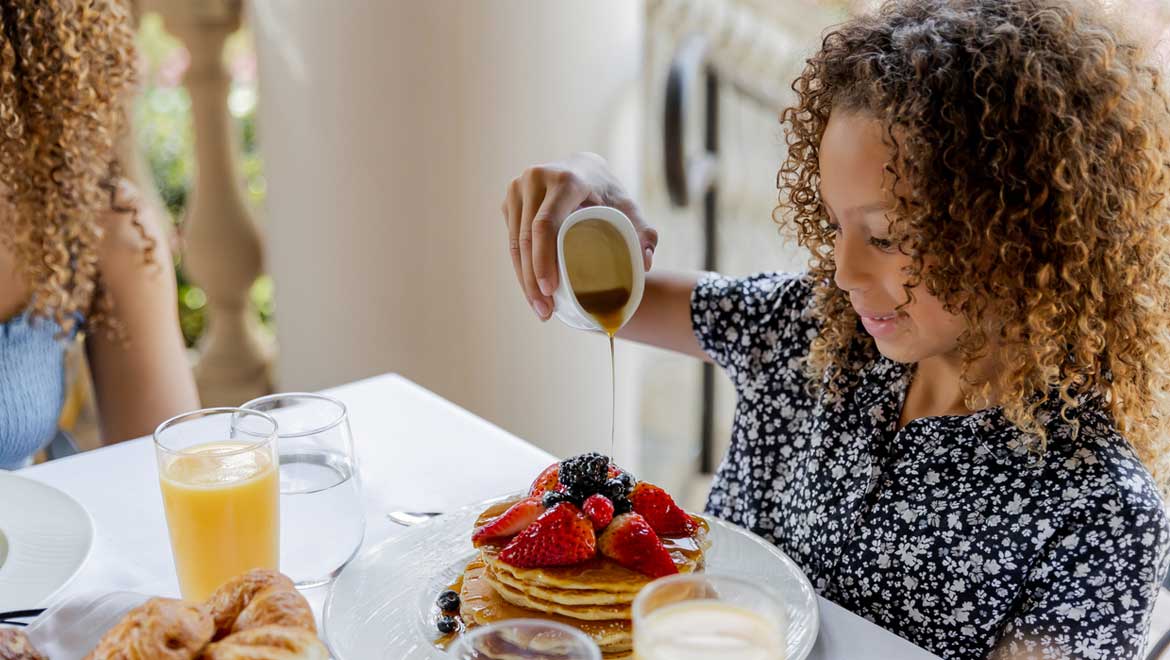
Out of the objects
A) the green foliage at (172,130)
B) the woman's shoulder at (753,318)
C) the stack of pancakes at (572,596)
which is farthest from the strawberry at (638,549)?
the green foliage at (172,130)

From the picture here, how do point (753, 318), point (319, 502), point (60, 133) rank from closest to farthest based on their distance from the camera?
point (319, 502), point (753, 318), point (60, 133)

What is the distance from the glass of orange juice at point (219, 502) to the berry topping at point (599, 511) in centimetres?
28

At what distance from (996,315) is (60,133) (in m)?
1.29

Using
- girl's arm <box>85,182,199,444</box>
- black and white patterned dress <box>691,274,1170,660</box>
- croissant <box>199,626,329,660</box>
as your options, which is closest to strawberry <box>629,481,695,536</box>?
black and white patterned dress <box>691,274,1170,660</box>

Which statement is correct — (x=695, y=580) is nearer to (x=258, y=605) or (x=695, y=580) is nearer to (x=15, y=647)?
(x=258, y=605)

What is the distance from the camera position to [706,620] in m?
0.72

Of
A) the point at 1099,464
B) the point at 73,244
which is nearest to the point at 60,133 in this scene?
the point at 73,244

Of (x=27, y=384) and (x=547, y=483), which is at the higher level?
(x=547, y=483)

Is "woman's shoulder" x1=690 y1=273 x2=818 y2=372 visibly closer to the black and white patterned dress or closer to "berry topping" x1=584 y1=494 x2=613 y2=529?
the black and white patterned dress

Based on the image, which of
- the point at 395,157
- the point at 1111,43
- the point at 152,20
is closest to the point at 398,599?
the point at 1111,43

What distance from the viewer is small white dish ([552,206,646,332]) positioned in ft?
3.70

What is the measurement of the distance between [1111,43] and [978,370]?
1.10 ft

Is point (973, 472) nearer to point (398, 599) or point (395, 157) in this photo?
point (398, 599)

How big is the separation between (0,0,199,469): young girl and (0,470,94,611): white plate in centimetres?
50
